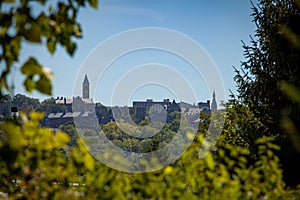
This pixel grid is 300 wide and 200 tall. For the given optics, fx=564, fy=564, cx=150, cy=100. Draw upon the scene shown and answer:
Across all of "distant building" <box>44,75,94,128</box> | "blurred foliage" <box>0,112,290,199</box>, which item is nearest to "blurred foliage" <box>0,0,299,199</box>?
"blurred foliage" <box>0,112,290,199</box>

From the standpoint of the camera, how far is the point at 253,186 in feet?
12.8

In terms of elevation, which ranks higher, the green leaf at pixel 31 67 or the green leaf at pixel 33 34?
the green leaf at pixel 33 34

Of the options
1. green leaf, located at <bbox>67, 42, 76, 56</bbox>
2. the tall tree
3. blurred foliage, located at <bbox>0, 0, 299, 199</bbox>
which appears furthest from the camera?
the tall tree

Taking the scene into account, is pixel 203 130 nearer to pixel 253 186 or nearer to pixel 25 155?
pixel 253 186

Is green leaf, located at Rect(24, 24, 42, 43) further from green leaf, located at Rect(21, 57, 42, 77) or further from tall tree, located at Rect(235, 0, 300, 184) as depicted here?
tall tree, located at Rect(235, 0, 300, 184)

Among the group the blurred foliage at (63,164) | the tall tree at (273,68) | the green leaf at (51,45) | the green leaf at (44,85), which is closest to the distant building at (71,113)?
the tall tree at (273,68)

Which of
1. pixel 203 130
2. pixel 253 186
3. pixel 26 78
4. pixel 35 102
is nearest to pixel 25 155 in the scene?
pixel 26 78

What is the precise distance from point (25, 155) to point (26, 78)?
0.71 metres

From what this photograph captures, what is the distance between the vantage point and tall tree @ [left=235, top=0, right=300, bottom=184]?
9953 millimetres

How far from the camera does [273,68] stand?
433 inches

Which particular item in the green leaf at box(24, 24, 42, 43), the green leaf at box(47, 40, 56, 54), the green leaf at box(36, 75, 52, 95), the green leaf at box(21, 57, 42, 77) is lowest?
the green leaf at box(36, 75, 52, 95)

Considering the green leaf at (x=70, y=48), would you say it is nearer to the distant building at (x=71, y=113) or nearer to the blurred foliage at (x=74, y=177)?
the blurred foliage at (x=74, y=177)

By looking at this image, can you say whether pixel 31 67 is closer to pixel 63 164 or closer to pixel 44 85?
pixel 44 85

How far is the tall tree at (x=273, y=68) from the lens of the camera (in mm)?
9953
